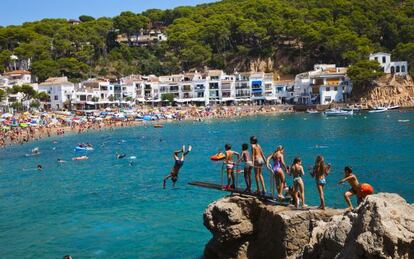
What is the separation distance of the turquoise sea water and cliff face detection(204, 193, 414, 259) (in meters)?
2.92

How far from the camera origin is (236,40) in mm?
131625

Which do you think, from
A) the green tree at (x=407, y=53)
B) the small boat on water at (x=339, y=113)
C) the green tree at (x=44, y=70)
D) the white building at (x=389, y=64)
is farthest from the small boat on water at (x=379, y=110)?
the green tree at (x=44, y=70)

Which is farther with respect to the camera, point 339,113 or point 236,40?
point 236,40

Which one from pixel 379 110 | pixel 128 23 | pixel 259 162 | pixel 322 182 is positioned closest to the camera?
pixel 322 182

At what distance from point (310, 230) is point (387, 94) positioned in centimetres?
9105

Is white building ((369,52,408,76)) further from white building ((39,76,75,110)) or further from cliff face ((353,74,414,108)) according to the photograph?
white building ((39,76,75,110))

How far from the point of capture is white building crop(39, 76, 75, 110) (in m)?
102

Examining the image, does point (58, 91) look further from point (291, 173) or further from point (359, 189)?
point (359, 189)

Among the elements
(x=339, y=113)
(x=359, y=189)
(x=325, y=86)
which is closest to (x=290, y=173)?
(x=359, y=189)

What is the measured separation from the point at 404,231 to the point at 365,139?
45.7 metres

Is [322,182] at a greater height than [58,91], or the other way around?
[58,91]

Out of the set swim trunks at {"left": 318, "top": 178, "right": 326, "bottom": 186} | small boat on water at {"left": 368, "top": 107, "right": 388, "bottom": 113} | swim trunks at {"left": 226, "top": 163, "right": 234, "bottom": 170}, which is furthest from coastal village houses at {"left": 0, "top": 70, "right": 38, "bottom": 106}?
swim trunks at {"left": 318, "top": 178, "right": 326, "bottom": 186}

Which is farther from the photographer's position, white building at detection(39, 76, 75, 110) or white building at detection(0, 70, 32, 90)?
white building at detection(0, 70, 32, 90)

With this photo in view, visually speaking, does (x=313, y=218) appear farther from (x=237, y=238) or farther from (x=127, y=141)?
(x=127, y=141)
